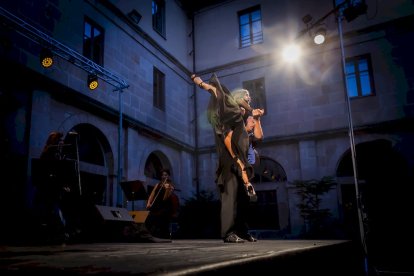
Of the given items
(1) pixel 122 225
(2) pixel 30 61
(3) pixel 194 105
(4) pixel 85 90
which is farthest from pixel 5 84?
(3) pixel 194 105

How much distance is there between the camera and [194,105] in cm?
1393

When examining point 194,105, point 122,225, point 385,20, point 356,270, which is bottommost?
point 356,270

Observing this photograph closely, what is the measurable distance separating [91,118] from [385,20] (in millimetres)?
9799

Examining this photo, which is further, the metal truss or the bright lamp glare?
the bright lamp glare

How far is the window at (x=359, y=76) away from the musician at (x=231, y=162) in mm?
8909

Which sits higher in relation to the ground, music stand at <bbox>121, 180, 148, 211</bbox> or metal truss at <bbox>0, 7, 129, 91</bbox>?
metal truss at <bbox>0, 7, 129, 91</bbox>

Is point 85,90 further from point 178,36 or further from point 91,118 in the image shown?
point 178,36

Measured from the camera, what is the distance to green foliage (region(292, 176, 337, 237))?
1009 centimetres

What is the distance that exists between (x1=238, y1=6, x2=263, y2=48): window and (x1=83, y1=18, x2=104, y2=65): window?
6.01 meters

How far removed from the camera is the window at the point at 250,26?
1338 centimetres

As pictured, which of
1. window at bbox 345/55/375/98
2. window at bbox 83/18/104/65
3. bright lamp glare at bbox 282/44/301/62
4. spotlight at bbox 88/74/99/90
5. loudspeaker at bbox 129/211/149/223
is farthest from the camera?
bright lamp glare at bbox 282/44/301/62

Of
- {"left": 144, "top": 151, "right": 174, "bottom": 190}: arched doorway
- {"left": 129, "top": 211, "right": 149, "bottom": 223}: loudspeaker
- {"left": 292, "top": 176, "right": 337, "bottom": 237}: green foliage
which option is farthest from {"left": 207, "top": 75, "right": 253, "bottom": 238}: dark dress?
{"left": 144, "top": 151, "right": 174, "bottom": 190}: arched doorway

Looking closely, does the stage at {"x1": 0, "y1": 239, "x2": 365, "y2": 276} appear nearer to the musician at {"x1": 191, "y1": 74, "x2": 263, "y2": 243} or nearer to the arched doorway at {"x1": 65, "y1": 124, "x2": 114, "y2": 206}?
the musician at {"x1": 191, "y1": 74, "x2": 263, "y2": 243}

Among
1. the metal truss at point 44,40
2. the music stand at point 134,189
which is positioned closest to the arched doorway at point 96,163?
the metal truss at point 44,40
